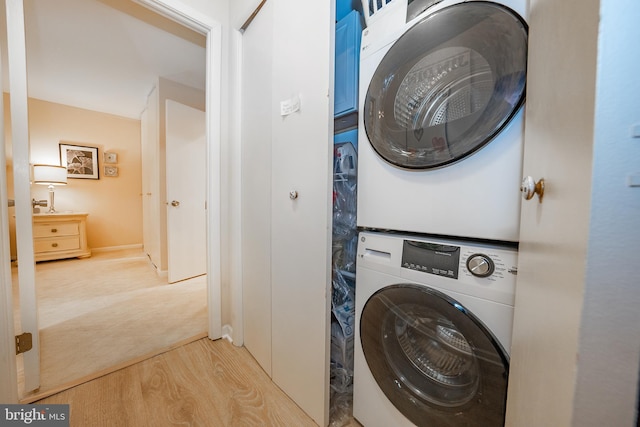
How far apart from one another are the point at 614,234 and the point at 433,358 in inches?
23.5

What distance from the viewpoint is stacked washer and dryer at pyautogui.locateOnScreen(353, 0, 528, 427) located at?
501 mm

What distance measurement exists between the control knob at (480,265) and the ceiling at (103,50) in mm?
2397

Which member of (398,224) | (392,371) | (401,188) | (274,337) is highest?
(401,188)

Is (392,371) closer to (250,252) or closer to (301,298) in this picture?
(301,298)

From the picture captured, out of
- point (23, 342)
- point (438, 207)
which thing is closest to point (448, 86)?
point (438, 207)

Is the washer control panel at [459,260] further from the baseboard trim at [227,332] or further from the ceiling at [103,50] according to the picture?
the ceiling at [103,50]

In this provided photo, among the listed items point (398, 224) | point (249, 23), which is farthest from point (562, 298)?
point (249, 23)

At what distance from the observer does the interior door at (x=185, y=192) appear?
89.5 inches

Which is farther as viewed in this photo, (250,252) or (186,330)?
(186,330)

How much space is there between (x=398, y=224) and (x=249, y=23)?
1.45m

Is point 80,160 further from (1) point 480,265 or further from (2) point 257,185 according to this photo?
(1) point 480,265

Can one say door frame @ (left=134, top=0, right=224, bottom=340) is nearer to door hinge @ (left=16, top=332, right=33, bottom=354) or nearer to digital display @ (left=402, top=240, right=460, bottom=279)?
door hinge @ (left=16, top=332, right=33, bottom=354)

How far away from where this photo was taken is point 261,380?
1086 mm

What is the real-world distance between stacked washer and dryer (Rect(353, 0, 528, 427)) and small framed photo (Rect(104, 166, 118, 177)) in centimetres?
465
